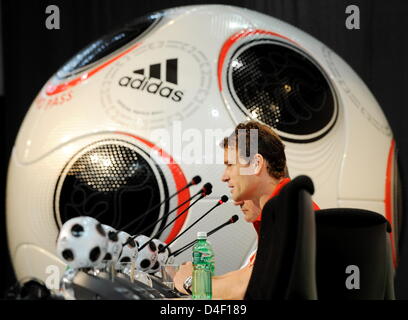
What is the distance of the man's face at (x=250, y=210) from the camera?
7.22 feet

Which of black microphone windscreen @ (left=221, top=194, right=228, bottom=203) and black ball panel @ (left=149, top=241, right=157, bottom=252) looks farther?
black microphone windscreen @ (left=221, top=194, right=228, bottom=203)

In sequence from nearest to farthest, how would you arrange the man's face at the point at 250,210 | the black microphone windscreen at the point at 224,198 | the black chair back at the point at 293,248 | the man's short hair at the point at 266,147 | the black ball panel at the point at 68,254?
1. the black chair back at the point at 293,248
2. the black ball panel at the point at 68,254
3. the man's short hair at the point at 266,147
4. the man's face at the point at 250,210
5. the black microphone windscreen at the point at 224,198

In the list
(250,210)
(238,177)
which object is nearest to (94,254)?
(238,177)

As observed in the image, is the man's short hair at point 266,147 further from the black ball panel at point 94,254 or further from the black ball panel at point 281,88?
the black ball panel at point 94,254

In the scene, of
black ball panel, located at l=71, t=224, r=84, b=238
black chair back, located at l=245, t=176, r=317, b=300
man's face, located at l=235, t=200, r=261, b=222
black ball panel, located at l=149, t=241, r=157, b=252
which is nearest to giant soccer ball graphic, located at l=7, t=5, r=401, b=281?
man's face, located at l=235, t=200, r=261, b=222

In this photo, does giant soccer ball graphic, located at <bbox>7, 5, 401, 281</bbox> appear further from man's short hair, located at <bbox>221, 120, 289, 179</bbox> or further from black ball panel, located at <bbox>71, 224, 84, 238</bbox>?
black ball panel, located at <bbox>71, 224, 84, 238</bbox>

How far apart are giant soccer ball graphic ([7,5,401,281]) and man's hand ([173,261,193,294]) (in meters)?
0.21

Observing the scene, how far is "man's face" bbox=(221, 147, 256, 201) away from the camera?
2057mm

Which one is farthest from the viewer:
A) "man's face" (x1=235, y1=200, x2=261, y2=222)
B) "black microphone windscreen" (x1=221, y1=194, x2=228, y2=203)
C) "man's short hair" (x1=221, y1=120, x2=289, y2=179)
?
"black microphone windscreen" (x1=221, y1=194, x2=228, y2=203)

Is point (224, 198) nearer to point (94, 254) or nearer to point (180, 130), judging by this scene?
point (180, 130)

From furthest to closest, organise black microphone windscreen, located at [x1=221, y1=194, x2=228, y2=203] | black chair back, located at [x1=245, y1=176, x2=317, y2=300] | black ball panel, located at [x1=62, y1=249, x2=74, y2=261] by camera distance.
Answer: black microphone windscreen, located at [x1=221, y1=194, x2=228, y2=203] < black ball panel, located at [x1=62, y1=249, x2=74, y2=261] < black chair back, located at [x1=245, y1=176, x2=317, y2=300]

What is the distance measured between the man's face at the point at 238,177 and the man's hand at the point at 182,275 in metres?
0.33

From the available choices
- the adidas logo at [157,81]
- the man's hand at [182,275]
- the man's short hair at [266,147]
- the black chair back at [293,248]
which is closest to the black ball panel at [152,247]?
the man's hand at [182,275]

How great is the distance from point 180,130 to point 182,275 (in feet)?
1.85
